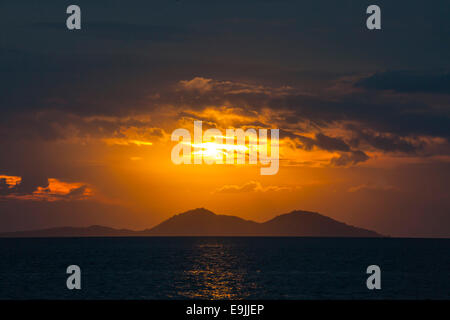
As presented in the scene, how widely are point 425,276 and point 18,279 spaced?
59.1m
